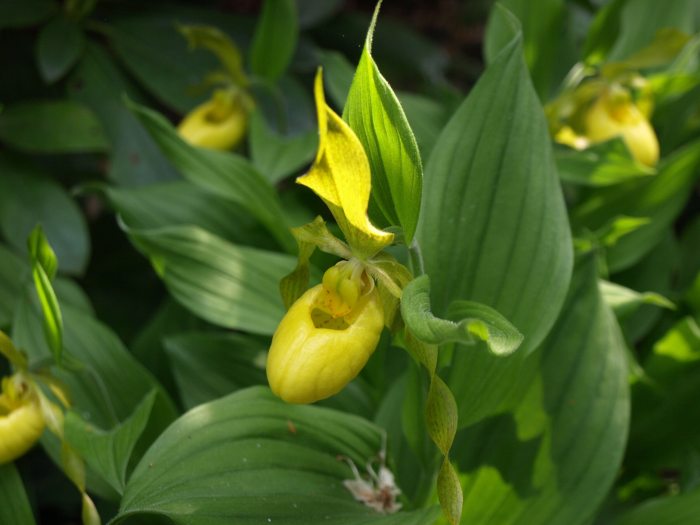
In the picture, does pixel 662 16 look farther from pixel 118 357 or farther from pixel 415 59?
pixel 118 357

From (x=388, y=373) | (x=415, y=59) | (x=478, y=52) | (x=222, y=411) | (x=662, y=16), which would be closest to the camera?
(x=222, y=411)

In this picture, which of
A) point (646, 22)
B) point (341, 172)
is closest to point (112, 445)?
point (341, 172)

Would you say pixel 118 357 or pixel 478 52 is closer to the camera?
pixel 118 357

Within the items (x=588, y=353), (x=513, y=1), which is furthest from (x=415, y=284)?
(x=513, y=1)

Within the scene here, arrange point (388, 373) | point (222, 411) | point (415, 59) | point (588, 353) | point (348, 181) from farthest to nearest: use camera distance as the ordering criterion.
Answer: point (415, 59) < point (388, 373) < point (588, 353) < point (222, 411) < point (348, 181)

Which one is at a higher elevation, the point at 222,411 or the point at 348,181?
the point at 348,181

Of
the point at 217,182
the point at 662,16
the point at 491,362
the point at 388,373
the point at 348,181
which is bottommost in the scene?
the point at 388,373

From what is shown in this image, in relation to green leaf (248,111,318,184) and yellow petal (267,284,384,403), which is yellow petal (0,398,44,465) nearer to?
yellow petal (267,284,384,403)
